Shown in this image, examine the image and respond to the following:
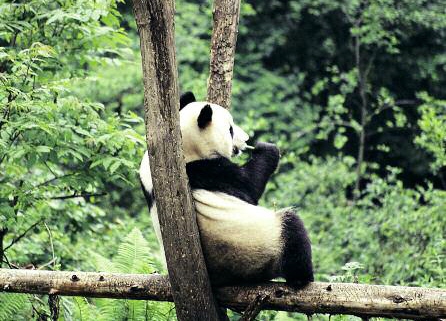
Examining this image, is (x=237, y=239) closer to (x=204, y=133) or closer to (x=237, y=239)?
(x=237, y=239)

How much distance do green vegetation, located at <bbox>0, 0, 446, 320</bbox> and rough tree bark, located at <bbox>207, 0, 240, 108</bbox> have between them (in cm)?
87

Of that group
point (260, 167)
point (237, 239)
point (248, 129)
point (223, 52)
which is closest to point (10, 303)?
point (237, 239)

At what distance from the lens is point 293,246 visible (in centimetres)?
394

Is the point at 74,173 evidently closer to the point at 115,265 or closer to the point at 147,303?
the point at 115,265

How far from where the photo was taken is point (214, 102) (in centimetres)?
453

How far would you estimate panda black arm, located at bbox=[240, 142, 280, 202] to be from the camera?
4352mm

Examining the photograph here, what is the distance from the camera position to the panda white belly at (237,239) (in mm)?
3916

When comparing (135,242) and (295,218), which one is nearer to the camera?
(295,218)

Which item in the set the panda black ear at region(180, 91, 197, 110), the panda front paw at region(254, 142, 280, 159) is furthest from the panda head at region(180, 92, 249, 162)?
the panda front paw at region(254, 142, 280, 159)

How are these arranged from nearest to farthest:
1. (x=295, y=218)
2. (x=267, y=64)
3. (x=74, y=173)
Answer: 1. (x=295, y=218)
2. (x=74, y=173)
3. (x=267, y=64)

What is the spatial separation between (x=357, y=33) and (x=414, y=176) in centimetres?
330

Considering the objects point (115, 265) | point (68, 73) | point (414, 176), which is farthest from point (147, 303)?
point (414, 176)

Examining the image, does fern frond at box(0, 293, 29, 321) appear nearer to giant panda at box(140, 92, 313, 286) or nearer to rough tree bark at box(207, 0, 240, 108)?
giant panda at box(140, 92, 313, 286)

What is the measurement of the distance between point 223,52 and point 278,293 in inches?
69.8
